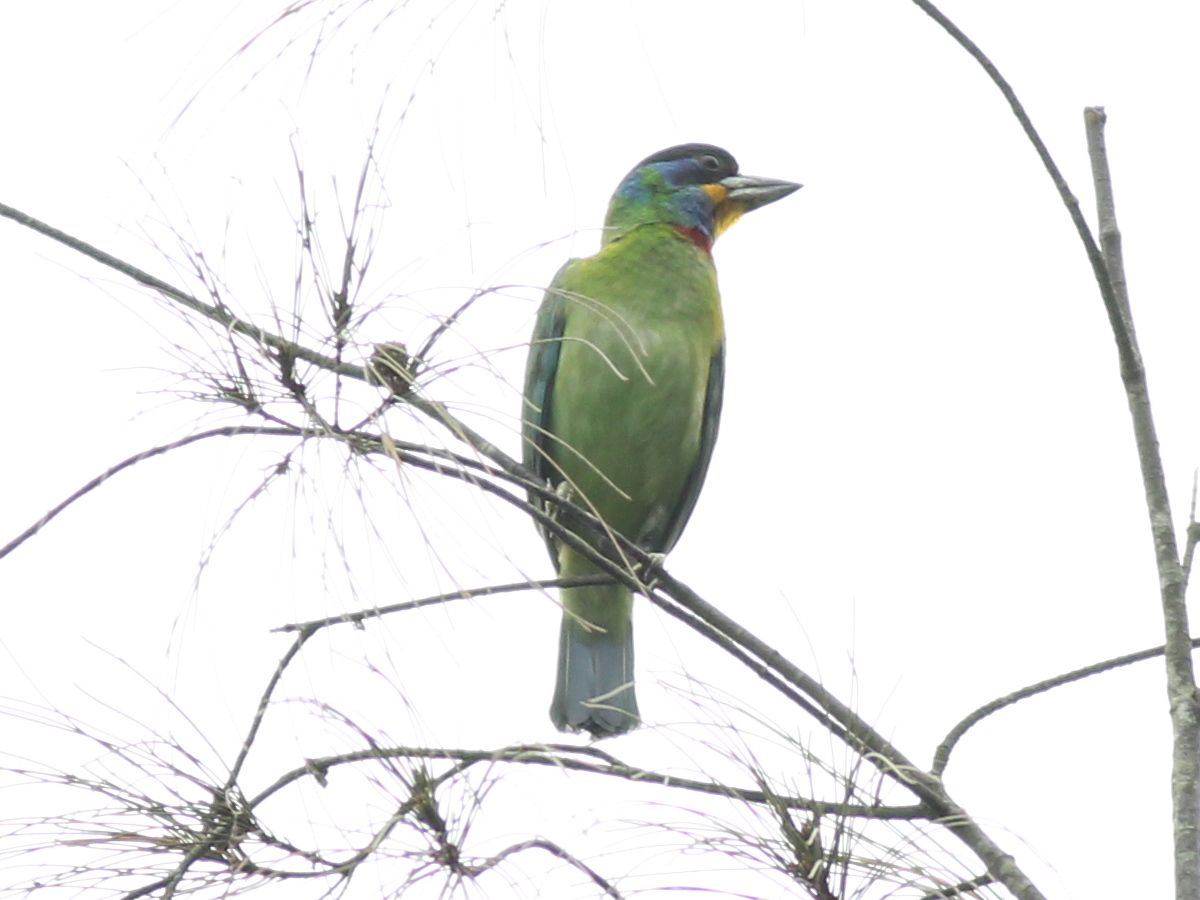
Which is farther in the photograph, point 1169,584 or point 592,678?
point 592,678

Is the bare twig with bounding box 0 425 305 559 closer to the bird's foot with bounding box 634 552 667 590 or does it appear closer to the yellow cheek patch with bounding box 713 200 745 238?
the bird's foot with bounding box 634 552 667 590

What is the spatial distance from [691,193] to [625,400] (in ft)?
3.12

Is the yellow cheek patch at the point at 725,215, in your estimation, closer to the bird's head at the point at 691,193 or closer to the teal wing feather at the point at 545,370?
the bird's head at the point at 691,193

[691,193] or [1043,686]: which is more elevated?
[691,193]

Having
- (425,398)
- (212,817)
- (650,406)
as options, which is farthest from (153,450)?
(650,406)

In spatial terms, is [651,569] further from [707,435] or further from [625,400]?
[707,435]

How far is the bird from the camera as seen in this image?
439 cm

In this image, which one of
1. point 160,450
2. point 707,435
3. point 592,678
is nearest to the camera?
point 160,450

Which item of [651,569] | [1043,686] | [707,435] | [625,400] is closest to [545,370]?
[625,400]

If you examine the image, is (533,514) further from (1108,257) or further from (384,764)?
(1108,257)

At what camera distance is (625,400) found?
4.36m

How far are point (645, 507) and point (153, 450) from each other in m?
2.57

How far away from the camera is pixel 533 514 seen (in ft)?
7.46

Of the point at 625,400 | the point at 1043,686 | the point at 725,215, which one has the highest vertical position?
the point at 725,215
